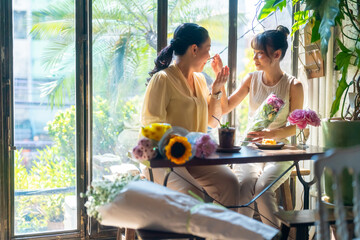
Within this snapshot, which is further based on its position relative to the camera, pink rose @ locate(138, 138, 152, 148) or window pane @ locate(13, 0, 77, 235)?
window pane @ locate(13, 0, 77, 235)

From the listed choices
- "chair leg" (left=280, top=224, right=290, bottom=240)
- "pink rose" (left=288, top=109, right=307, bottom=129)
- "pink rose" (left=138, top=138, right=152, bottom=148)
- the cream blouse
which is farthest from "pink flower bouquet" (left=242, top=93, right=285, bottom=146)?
"pink rose" (left=138, top=138, right=152, bottom=148)

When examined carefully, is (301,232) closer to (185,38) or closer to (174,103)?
(174,103)

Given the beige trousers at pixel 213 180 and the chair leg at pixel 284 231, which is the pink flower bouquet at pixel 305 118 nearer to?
the beige trousers at pixel 213 180

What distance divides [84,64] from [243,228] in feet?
6.33

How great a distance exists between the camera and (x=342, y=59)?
2.81m

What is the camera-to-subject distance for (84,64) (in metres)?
3.06

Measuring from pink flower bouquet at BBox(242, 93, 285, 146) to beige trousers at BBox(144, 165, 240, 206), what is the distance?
0.93 ft

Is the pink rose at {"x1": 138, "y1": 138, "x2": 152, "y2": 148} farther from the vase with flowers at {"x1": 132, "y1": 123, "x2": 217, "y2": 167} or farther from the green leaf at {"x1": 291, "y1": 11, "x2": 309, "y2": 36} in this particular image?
the green leaf at {"x1": 291, "y1": 11, "x2": 309, "y2": 36}

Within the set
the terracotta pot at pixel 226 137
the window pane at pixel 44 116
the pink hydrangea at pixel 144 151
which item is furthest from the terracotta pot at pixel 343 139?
the window pane at pixel 44 116

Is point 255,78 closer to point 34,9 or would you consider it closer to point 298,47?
point 298,47

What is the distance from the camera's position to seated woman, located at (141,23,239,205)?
256 cm

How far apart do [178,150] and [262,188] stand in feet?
3.27

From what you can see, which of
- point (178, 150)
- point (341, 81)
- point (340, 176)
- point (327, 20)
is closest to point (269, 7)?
point (327, 20)

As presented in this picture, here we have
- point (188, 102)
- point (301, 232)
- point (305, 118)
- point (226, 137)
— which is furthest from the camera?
point (188, 102)
